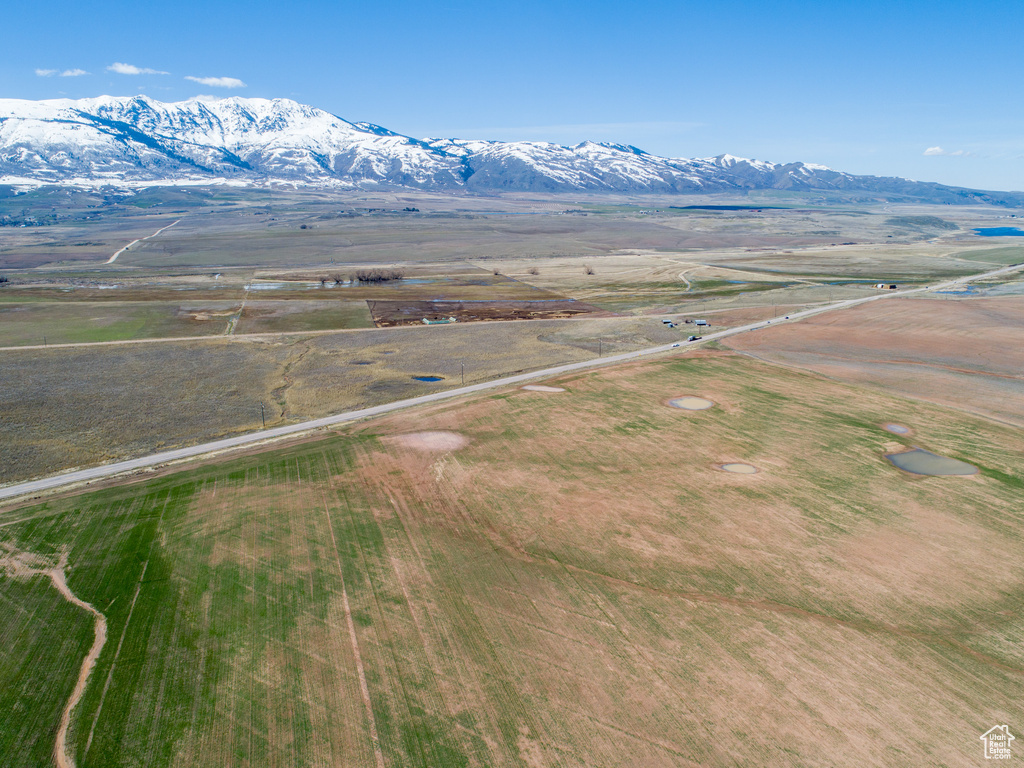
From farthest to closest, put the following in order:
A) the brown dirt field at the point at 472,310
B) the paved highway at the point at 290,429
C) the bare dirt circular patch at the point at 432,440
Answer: the brown dirt field at the point at 472,310 < the bare dirt circular patch at the point at 432,440 < the paved highway at the point at 290,429

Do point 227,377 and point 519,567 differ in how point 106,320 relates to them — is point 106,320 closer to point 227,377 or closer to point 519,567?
point 227,377

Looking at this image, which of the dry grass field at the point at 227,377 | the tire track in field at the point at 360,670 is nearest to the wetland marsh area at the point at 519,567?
the tire track in field at the point at 360,670

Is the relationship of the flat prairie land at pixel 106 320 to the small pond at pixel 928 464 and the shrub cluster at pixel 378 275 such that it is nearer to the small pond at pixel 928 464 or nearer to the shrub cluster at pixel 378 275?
the shrub cluster at pixel 378 275

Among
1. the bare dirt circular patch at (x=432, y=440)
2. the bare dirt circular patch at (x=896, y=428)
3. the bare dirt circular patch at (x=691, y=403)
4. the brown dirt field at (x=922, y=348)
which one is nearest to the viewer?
the bare dirt circular patch at (x=432, y=440)

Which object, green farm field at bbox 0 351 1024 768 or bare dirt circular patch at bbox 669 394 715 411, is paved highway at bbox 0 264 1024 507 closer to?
green farm field at bbox 0 351 1024 768

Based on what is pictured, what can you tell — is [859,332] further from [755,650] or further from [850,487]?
[755,650]

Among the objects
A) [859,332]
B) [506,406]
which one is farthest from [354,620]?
[859,332]
